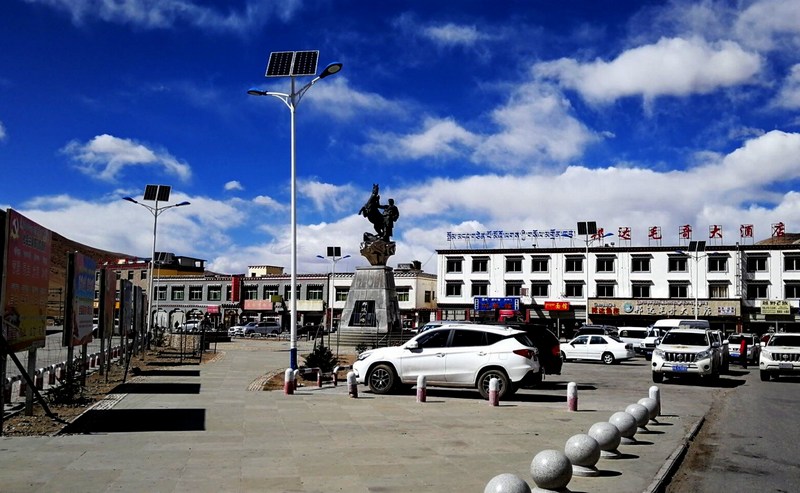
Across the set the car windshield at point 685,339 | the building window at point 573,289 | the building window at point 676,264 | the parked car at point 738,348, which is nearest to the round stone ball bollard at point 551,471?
the car windshield at point 685,339

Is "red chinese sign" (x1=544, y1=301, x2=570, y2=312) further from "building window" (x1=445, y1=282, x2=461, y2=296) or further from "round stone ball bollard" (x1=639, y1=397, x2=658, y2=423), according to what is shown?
"round stone ball bollard" (x1=639, y1=397, x2=658, y2=423)

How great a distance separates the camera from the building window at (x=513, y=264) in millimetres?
63531

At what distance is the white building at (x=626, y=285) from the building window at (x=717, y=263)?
81 millimetres

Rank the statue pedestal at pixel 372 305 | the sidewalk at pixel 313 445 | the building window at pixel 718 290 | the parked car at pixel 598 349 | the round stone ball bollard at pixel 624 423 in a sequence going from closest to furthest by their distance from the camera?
the sidewalk at pixel 313 445 < the round stone ball bollard at pixel 624 423 < the parked car at pixel 598 349 < the statue pedestal at pixel 372 305 < the building window at pixel 718 290

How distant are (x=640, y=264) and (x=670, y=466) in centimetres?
5333

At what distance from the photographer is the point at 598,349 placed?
33.7 meters

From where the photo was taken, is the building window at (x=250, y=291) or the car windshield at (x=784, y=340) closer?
the car windshield at (x=784, y=340)

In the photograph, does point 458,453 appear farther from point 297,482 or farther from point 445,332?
point 445,332

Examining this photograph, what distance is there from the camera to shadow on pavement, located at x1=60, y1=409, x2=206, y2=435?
1091 cm

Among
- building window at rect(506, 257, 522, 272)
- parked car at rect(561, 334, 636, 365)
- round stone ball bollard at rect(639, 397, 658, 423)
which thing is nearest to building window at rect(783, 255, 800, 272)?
building window at rect(506, 257, 522, 272)

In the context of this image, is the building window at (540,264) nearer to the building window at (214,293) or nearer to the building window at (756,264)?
the building window at (756,264)

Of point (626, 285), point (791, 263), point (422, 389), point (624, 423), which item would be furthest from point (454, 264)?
point (624, 423)

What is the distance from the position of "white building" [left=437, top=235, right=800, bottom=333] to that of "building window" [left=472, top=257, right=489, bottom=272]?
0.09m

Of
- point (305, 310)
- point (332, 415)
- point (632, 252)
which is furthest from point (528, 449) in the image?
point (305, 310)
